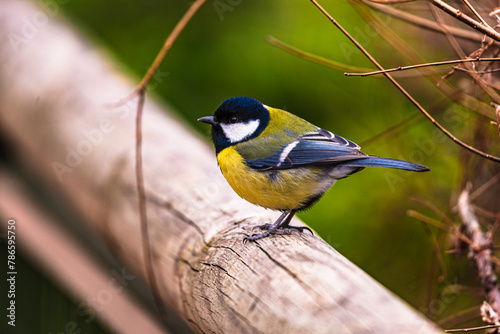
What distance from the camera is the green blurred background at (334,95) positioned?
2039 millimetres

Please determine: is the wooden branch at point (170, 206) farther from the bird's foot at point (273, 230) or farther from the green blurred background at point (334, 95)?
the green blurred background at point (334, 95)

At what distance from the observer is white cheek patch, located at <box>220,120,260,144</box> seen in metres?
1.57

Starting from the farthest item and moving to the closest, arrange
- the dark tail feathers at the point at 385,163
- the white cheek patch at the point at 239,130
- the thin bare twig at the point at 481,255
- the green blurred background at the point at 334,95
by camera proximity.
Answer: the green blurred background at the point at 334,95
the white cheek patch at the point at 239,130
the thin bare twig at the point at 481,255
the dark tail feathers at the point at 385,163

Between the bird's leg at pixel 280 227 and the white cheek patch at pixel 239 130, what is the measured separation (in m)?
0.24

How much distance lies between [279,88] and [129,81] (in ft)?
2.33

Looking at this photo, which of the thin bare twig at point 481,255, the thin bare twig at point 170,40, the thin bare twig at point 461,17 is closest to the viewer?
the thin bare twig at point 461,17

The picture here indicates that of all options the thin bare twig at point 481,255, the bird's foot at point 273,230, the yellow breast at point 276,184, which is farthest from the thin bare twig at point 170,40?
the thin bare twig at point 481,255

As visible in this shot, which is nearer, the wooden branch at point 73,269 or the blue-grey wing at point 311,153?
the blue-grey wing at point 311,153

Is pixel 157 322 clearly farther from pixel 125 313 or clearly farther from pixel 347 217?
pixel 347 217

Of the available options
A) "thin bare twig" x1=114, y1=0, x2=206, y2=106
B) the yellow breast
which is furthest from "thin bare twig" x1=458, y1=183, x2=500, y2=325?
"thin bare twig" x1=114, y1=0, x2=206, y2=106

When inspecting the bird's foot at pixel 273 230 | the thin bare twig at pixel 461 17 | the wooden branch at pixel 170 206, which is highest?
the thin bare twig at pixel 461 17

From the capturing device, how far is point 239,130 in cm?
158

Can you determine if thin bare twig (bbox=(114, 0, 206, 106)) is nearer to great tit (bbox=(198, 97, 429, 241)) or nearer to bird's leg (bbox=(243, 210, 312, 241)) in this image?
great tit (bbox=(198, 97, 429, 241))

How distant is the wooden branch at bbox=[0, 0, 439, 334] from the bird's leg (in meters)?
0.03
